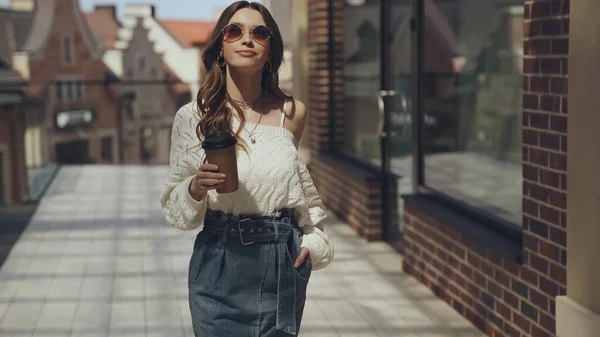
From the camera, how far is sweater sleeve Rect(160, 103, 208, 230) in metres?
3.13

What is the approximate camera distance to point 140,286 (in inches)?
290

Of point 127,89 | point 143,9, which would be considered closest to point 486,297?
point 127,89

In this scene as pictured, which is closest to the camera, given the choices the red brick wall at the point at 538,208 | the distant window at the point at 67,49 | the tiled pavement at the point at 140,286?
the red brick wall at the point at 538,208

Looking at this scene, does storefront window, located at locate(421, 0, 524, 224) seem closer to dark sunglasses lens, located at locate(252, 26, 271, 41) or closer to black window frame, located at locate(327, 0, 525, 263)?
black window frame, located at locate(327, 0, 525, 263)

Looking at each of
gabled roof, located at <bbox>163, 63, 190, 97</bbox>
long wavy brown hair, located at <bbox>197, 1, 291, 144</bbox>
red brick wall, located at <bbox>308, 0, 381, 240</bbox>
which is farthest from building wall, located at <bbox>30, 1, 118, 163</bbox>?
long wavy brown hair, located at <bbox>197, 1, 291, 144</bbox>

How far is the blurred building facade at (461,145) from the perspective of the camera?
15.5 feet

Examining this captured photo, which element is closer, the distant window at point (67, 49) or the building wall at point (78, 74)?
the building wall at point (78, 74)

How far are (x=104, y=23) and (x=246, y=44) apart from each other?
89.5m

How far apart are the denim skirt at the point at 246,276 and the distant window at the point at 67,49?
79.1 meters

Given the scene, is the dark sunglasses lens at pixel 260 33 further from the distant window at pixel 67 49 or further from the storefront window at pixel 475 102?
the distant window at pixel 67 49

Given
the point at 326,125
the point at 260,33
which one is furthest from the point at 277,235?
the point at 326,125

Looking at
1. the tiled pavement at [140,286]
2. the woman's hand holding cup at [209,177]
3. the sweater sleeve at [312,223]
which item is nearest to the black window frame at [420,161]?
the tiled pavement at [140,286]

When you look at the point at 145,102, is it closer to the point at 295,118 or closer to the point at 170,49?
the point at 170,49

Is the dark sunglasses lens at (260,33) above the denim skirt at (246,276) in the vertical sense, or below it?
above
